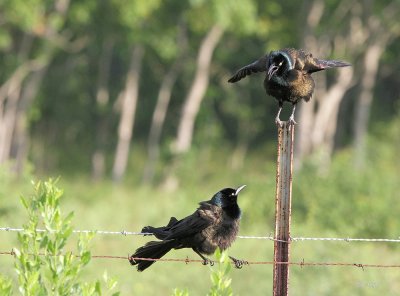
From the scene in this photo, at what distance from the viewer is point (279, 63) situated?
9.23 metres

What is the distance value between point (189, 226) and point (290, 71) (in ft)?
5.40

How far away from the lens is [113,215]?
102ft

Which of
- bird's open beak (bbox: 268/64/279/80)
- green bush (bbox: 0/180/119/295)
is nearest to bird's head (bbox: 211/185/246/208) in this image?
bird's open beak (bbox: 268/64/279/80)

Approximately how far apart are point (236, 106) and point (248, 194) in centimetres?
3200

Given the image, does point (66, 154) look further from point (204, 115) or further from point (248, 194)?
point (248, 194)

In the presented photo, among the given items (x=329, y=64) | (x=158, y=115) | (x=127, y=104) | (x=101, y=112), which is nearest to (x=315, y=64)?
(x=329, y=64)

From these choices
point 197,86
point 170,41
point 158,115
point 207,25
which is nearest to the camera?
point 207,25

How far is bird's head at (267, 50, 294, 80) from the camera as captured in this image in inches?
362

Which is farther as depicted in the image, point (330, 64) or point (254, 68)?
point (254, 68)

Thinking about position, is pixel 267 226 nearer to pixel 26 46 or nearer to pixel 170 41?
pixel 26 46

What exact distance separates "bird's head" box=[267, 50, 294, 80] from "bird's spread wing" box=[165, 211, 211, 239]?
137 cm

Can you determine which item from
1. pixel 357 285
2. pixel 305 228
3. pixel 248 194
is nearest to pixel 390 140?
pixel 248 194

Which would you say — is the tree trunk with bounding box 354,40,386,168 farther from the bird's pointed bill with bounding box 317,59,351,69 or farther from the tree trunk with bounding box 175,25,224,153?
the bird's pointed bill with bounding box 317,59,351,69

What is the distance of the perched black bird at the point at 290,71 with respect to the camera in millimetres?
9250
